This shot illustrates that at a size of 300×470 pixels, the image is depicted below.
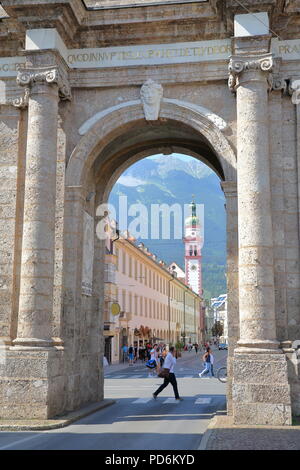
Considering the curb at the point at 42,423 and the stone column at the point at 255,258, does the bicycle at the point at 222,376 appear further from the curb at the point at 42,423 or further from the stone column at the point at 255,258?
the stone column at the point at 255,258

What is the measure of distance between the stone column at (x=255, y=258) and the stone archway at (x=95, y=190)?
1.06m

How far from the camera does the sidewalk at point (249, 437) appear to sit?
8727 mm

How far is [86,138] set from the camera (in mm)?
14234

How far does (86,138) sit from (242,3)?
4606 mm

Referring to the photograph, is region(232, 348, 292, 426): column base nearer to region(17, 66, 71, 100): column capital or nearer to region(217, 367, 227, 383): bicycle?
region(17, 66, 71, 100): column capital

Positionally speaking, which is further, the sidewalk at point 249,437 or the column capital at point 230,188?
the column capital at point 230,188

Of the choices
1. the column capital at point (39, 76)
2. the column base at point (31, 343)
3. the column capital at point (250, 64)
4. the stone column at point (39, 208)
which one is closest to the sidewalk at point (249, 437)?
the column base at point (31, 343)

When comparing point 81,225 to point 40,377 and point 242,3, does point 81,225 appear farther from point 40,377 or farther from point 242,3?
point 242,3

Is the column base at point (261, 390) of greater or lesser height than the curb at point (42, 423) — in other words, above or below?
above

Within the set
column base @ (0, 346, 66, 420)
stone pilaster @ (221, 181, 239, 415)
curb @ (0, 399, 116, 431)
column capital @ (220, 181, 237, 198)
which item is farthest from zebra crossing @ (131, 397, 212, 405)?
column capital @ (220, 181, 237, 198)

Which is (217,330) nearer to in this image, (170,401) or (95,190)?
(170,401)

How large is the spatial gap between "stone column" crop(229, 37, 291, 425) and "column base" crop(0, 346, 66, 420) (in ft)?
12.1

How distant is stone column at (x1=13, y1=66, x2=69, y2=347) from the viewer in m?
12.4
